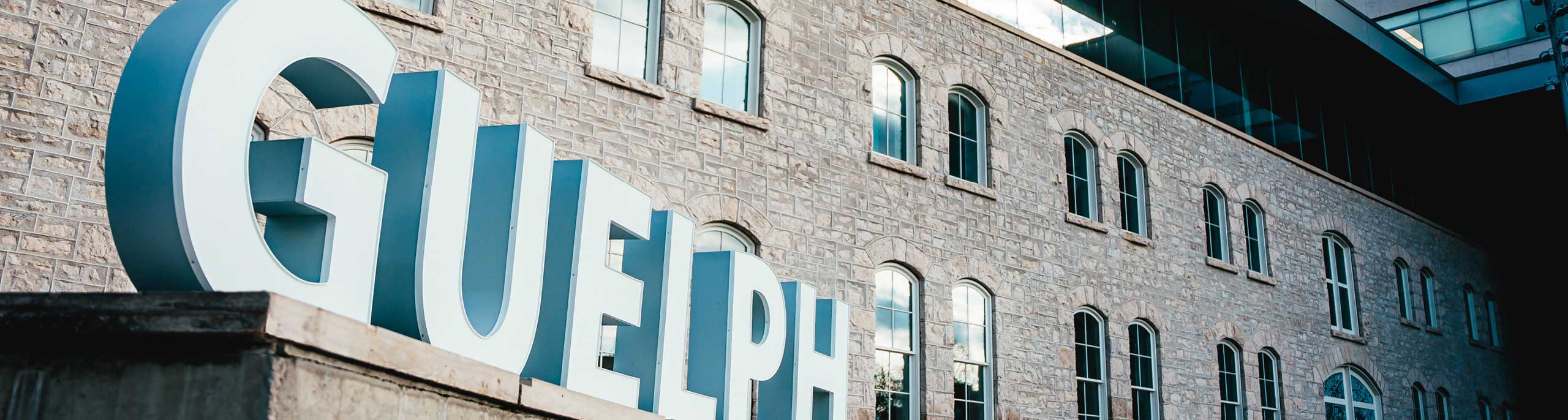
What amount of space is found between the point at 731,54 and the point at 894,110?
2.32 metres

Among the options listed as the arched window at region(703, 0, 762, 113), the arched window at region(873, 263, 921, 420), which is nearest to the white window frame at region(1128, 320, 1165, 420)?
the arched window at region(873, 263, 921, 420)

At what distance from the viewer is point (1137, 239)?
16156 millimetres

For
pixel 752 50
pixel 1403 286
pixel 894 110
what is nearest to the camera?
pixel 752 50

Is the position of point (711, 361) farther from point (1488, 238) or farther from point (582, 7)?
point (1488, 238)

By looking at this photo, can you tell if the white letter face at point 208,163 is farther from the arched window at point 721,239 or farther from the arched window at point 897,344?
the arched window at point 897,344

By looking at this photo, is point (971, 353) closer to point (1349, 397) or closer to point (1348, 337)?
point (1349, 397)

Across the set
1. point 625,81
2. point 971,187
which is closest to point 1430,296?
point 971,187

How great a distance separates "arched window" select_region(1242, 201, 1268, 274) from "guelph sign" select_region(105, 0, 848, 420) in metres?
12.7

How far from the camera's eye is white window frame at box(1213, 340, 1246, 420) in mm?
17312

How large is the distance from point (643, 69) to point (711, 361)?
156 inches

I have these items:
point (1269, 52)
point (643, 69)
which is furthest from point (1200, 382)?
point (643, 69)

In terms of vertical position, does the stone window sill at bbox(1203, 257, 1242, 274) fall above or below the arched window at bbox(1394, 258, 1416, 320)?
below

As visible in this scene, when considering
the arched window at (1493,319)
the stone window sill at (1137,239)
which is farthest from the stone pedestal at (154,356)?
the arched window at (1493,319)

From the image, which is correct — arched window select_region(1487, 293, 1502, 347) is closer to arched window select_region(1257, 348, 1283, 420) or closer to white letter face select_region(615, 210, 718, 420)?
arched window select_region(1257, 348, 1283, 420)
